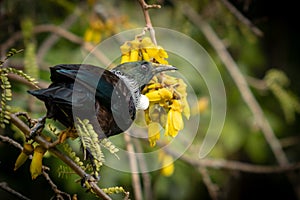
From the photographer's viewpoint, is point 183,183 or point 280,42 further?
point 280,42

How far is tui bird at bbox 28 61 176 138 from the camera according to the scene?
1124 millimetres

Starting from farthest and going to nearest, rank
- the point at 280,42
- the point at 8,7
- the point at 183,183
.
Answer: the point at 280,42, the point at 183,183, the point at 8,7

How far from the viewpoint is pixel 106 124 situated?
3.89 ft

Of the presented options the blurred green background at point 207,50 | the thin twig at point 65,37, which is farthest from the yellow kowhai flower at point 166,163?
the thin twig at point 65,37

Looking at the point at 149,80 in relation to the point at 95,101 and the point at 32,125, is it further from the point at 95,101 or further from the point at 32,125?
the point at 32,125

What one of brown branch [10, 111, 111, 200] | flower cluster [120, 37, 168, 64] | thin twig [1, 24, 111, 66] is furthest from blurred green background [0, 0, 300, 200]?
brown branch [10, 111, 111, 200]

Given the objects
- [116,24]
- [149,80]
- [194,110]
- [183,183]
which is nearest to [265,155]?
[183,183]

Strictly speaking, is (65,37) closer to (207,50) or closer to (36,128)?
(207,50)

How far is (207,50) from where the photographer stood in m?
3.13

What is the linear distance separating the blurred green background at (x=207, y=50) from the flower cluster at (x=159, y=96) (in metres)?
0.66

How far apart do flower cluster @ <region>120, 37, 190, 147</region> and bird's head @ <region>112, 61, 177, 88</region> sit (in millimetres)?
18

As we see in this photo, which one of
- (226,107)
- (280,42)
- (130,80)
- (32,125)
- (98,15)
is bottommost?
(32,125)

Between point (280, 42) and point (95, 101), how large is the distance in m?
2.63

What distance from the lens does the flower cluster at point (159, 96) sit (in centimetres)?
121
